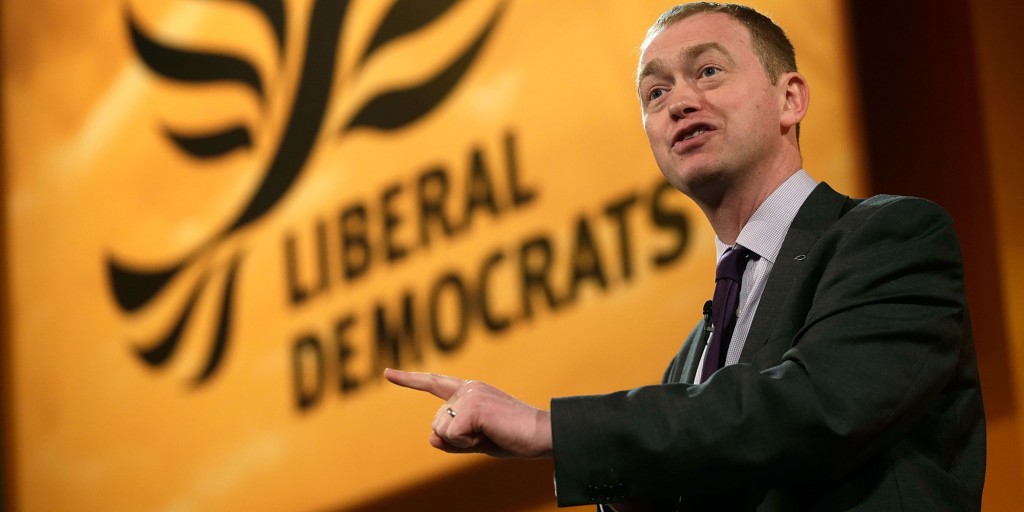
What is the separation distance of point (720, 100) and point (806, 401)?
0.61 metres

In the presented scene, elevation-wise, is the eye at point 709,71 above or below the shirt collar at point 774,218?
above

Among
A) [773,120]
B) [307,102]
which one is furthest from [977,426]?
[307,102]

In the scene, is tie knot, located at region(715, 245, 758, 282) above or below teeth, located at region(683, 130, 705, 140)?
below

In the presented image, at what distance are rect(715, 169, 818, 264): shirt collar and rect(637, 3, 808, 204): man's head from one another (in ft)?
0.17

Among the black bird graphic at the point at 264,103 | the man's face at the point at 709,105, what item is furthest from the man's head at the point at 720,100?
the black bird graphic at the point at 264,103

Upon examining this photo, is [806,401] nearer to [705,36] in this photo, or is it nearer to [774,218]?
[774,218]

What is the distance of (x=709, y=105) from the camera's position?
1.73m

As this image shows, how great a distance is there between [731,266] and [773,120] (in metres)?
0.26

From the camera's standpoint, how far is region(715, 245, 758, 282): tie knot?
1615 millimetres

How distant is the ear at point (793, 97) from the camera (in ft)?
5.86

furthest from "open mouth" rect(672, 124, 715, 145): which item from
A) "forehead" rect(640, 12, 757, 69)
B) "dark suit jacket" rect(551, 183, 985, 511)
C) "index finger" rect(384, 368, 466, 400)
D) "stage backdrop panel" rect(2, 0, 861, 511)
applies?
"stage backdrop panel" rect(2, 0, 861, 511)

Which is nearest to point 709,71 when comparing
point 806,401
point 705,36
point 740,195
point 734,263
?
point 705,36

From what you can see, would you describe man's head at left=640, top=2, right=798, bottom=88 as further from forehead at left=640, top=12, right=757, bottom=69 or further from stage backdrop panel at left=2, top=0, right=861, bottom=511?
stage backdrop panel at left=2, top=0, right=861, bottom=511

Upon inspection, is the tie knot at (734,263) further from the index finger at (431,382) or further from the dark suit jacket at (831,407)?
the index finger at (431,382)
